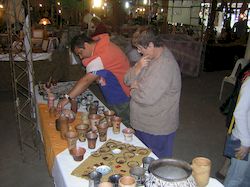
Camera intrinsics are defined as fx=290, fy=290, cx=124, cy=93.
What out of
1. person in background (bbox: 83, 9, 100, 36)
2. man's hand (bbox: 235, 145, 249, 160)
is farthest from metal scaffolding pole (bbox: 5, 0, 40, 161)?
person in background (bbox: 83, 9, 100, 36)

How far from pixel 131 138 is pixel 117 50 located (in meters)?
0.99

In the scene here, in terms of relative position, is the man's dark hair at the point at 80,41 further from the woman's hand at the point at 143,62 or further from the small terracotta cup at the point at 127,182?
the small terracotta cup at the point at 127,182

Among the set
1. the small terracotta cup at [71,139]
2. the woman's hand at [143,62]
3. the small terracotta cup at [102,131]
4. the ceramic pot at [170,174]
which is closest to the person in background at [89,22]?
the woman's hand at [143,62]

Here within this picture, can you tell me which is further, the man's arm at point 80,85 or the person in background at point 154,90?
the man's arm at point 80,85

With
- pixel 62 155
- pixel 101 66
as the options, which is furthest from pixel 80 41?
pixel 62 155

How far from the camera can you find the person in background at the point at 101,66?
2756 millimetres

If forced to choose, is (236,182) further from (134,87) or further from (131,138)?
(134,87)

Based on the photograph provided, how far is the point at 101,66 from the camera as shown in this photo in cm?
274

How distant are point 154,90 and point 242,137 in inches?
29.7

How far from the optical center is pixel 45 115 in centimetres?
294

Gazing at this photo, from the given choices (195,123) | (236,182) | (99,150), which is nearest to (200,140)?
(195,123)

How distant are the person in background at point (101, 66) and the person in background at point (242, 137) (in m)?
1.18

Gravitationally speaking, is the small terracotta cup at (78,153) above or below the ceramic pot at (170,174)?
below

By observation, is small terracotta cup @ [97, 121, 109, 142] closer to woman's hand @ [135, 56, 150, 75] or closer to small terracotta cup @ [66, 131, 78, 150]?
small terracotta cup @ [66, 131, 78, 150]
